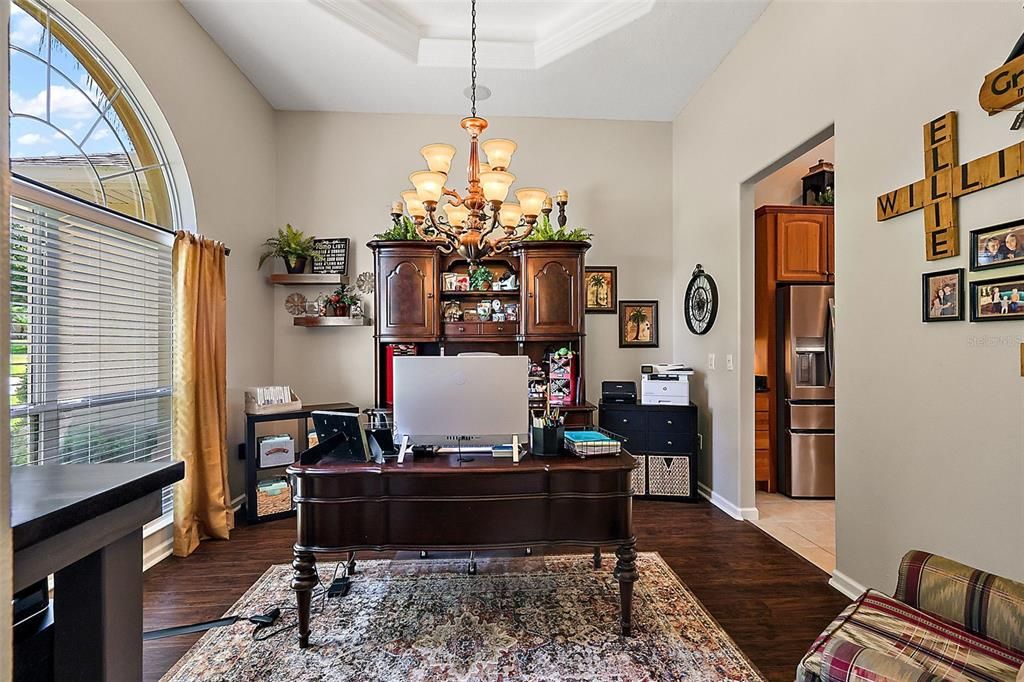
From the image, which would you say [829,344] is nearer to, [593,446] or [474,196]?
[593,446]

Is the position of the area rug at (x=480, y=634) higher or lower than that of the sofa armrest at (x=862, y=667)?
lower

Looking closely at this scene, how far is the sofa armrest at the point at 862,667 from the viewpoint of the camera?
1.20 m

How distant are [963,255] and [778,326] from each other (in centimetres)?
257

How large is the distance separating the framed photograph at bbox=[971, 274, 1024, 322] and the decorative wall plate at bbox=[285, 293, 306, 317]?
4713mm

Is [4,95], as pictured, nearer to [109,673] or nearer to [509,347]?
[109,673]

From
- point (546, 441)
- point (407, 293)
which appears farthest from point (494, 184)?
point (407, 293)

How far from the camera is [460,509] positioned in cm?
231

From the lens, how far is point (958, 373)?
2105mm

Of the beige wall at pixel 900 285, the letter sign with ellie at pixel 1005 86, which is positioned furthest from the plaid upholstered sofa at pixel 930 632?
the letter sign with ellie at pixel 1005 86

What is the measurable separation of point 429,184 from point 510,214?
0.58m

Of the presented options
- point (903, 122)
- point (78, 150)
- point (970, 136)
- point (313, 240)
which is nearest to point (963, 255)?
point (970, 136)

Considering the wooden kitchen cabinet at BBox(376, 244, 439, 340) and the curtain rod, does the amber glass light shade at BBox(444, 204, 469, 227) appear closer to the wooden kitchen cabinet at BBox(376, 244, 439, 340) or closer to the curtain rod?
the wooden kitchen cabinet at BBox(376, 244, 439, 340)

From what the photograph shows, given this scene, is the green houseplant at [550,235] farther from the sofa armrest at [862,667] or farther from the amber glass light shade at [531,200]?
the sofa armrest at [862,667]

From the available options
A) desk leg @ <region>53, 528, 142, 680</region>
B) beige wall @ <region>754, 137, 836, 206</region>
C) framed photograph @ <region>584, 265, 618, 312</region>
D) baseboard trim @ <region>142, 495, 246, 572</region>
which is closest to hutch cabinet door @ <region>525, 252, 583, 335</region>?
framed photograph @ <region>584, 265, 618, 312</region>
